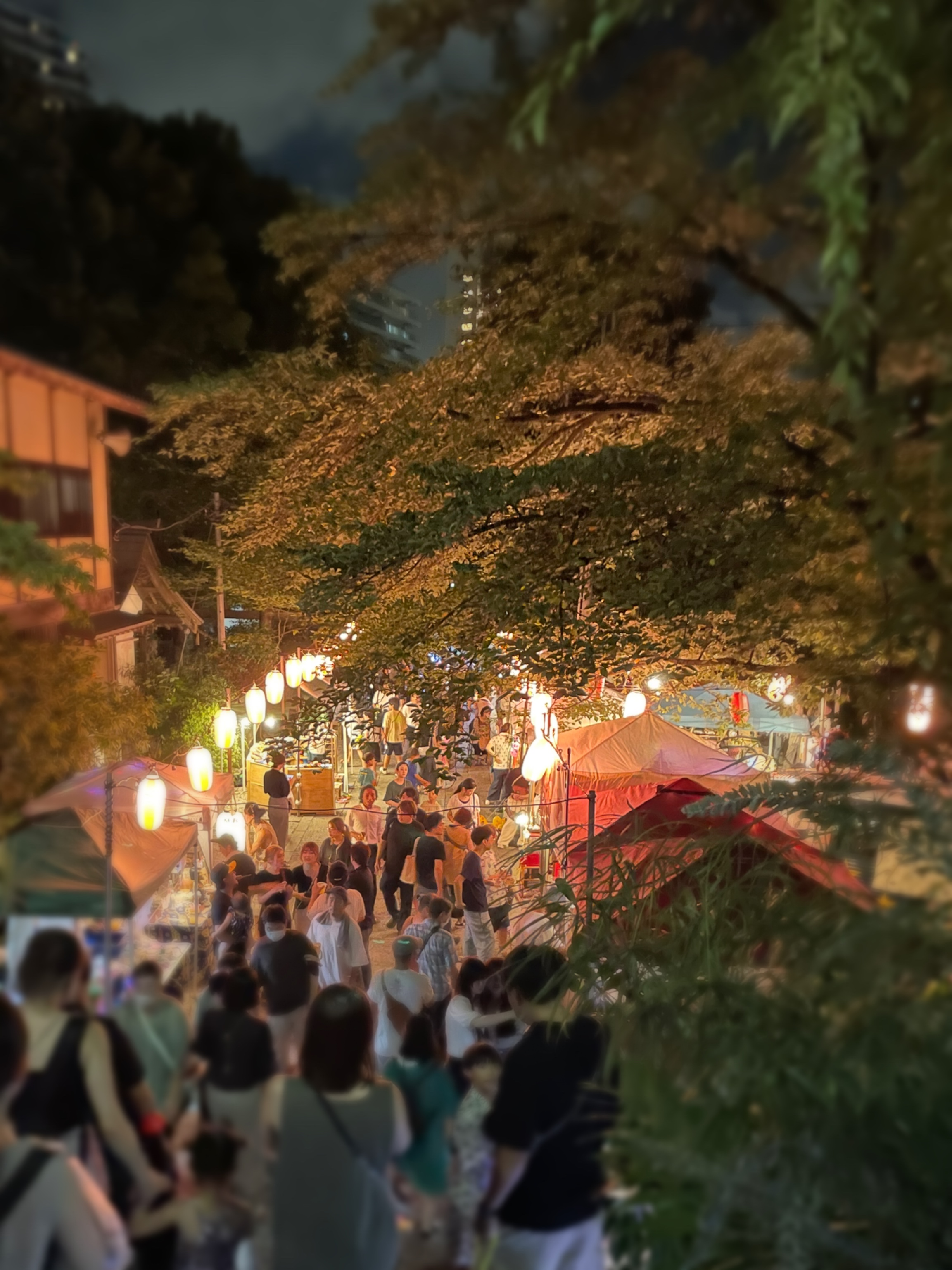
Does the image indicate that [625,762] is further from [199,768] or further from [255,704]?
[199,768]

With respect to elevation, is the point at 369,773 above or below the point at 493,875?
below

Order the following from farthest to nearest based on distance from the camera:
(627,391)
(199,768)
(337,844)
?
(337,844)
(199,768)
(627,391)

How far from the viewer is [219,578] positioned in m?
2.99

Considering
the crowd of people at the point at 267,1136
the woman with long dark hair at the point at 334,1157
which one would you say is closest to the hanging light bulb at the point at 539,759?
the crowd of people at the point at 267,1136

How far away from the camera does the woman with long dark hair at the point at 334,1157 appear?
1307 millimetres

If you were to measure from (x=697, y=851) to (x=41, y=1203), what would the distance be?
1911 millimetres

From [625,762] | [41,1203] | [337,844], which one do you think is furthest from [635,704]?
[41,1203]

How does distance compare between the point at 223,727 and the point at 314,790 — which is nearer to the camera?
the point at 223,727

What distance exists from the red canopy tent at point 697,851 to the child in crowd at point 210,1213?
45.2 inches

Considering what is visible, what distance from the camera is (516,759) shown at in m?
8.49

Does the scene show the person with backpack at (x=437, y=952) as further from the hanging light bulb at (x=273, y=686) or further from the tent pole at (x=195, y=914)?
the hanging light bulb at (x=273, y=686)

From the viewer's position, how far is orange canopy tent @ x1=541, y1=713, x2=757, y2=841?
5867 mm

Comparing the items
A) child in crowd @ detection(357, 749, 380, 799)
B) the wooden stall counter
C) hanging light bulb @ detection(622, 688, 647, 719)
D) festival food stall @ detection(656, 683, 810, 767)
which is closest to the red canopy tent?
festival food stall @ detection(656, 683, 810, 767)

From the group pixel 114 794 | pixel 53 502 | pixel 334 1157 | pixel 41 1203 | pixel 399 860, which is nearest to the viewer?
pixel 41 1203
